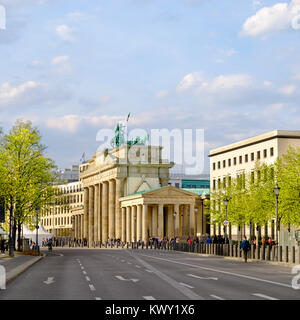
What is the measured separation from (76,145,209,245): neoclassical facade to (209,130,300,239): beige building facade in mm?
7809

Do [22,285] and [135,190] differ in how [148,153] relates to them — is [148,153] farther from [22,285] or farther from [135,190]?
[22,285]

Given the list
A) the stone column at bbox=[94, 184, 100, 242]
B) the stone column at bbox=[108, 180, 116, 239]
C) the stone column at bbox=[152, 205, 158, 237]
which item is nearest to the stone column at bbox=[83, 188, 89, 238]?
the stone column at bbox=[94, 184, 100, 242]

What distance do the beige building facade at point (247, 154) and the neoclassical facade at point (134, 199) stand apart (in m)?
7.81

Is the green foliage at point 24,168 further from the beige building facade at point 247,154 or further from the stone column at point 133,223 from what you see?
the stone column at point 133,223

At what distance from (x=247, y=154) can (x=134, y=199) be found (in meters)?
27.6

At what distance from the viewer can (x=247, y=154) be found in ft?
405

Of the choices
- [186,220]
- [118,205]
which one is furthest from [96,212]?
[186,220]

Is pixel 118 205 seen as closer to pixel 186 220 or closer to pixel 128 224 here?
pixel 128 224

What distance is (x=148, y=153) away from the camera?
524 feet

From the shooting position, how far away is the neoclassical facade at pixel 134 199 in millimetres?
136125

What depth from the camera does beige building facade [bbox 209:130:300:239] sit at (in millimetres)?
111938
